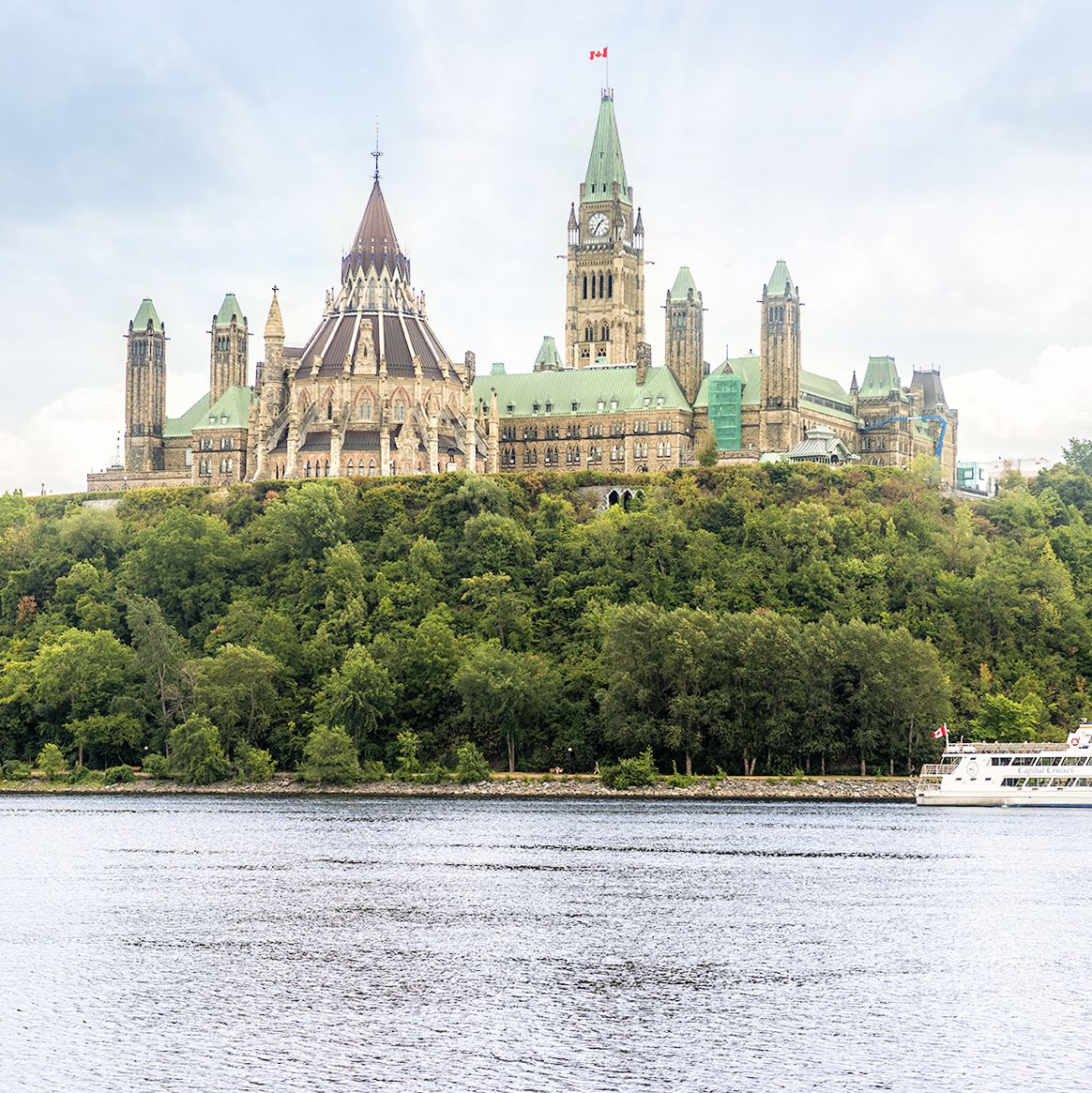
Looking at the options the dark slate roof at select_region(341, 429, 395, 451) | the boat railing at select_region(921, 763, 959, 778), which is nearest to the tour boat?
the boat railing at select_region(921, 763, 959, 778)

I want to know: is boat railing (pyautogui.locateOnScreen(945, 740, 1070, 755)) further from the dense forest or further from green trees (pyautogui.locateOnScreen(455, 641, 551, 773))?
green trees (pyautogui.locateOnScreen(455, 641, 551, 773))

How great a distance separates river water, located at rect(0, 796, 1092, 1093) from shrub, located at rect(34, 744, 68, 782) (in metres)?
29.3

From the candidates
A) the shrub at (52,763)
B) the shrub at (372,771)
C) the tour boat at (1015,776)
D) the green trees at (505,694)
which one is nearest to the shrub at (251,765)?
the shrub at (372,771)

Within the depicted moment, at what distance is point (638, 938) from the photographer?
72250mm

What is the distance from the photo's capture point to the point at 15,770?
14150 cm

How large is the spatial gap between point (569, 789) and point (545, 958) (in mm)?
62607

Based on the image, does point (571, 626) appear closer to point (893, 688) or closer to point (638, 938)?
point (893, 688)

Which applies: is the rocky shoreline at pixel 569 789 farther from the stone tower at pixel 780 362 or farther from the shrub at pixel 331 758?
the stone tower at pixel 780 362

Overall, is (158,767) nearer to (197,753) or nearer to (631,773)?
(197,753)

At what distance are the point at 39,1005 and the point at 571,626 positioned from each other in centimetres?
9390

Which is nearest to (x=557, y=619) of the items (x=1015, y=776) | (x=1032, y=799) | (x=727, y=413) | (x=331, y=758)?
(x=331, y=758)

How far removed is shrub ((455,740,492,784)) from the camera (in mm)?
133000

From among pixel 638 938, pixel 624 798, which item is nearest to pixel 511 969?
pixel 638 938

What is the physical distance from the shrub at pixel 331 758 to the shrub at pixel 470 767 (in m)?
7.07
